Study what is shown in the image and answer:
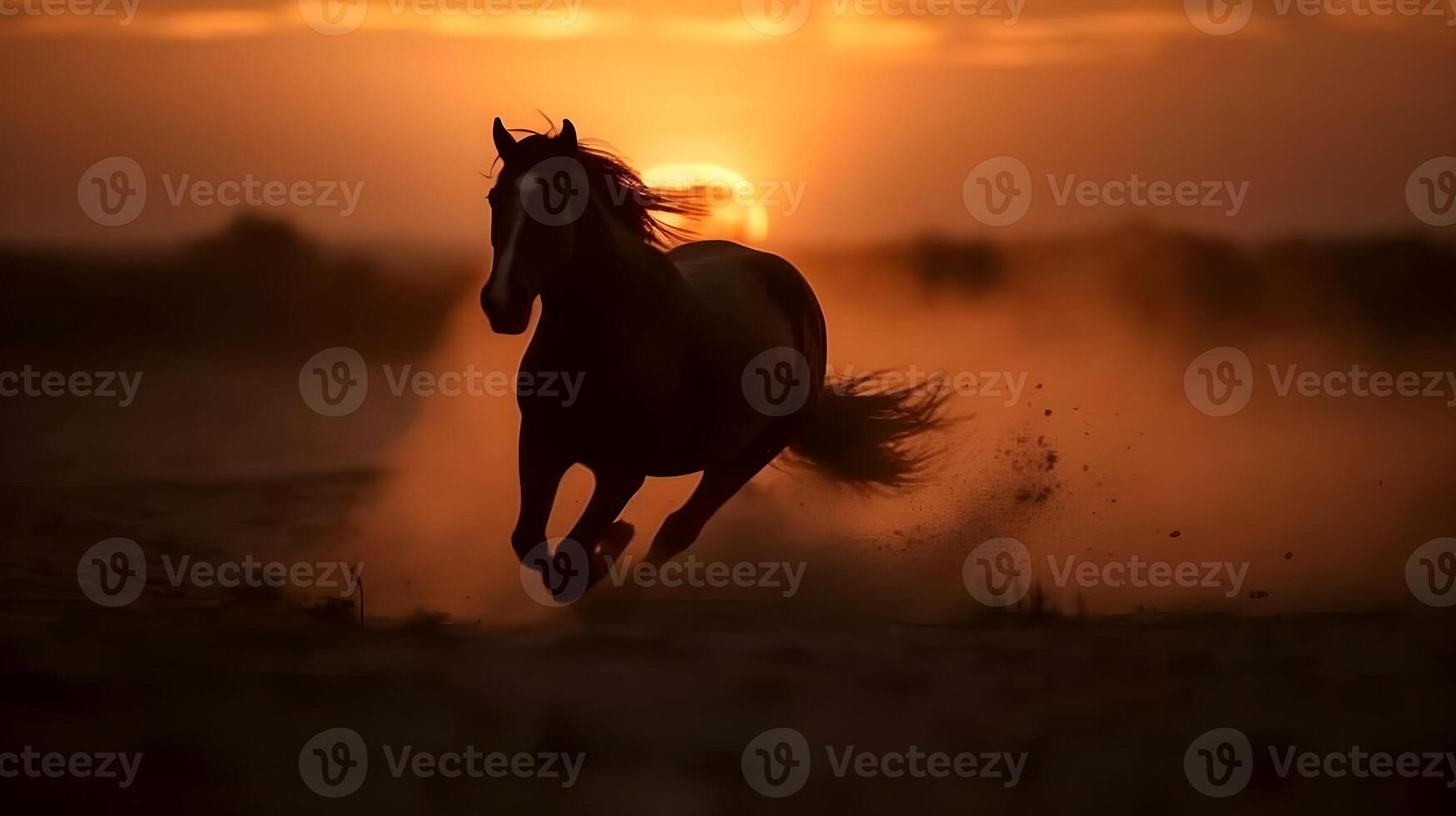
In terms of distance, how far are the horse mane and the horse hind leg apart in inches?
28.8

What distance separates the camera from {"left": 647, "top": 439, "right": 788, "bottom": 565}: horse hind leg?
148 inches

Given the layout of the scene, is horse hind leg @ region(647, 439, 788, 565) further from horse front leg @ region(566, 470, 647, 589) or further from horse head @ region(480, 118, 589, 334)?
horse head @ region(480, 118, 589, 334)

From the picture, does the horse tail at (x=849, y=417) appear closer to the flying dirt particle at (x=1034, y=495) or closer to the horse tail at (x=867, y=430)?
the horse tail at (x=867, y=430)

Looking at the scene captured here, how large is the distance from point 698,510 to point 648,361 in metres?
0.60

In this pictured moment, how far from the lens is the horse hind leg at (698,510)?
3754mm

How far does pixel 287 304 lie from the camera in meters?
4.05

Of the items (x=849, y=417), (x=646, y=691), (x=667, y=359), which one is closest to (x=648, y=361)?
(x=667, y=359)

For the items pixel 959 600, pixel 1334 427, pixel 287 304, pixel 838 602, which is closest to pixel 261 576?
pixel 287 304

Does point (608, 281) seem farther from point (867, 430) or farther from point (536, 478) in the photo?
point (867, 430)

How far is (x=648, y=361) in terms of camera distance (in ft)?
11.2

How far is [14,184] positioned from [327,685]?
208cm

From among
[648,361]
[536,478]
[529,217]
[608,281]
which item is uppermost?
[529,217]

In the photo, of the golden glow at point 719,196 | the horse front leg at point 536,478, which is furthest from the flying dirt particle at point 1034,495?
the horse front leg at point 536,478

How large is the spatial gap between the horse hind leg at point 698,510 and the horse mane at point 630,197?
0.73 metres
